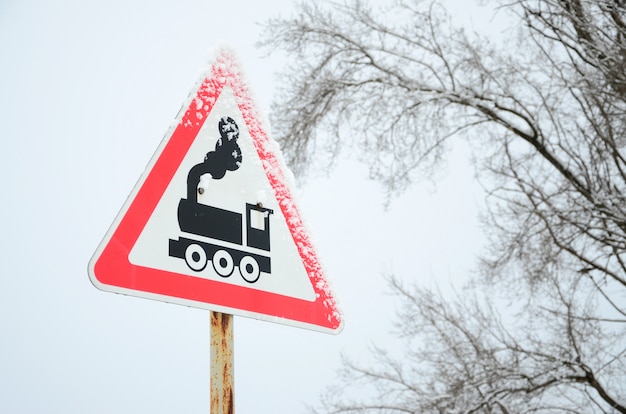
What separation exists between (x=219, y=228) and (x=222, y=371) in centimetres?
33

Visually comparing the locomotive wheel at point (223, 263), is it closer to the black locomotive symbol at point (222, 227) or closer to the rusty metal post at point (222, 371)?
the black locomotive symbol at point (222, 227)

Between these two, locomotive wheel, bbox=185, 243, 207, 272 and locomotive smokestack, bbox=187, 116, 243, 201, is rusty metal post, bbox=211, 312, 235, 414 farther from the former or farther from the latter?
locomotive smokestack, bbox=187, 116, 243, 201

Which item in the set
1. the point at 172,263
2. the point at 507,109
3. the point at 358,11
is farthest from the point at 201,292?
the point at 358,11

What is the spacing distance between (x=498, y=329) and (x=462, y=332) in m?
0.59

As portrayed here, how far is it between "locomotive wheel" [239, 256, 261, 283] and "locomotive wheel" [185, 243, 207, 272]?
10 centimetres

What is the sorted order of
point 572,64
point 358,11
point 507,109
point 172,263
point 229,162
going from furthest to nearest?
point 358,11, point 507,109, point 572,64, point 229,162, point 172,263

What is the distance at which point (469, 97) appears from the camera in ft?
22.8

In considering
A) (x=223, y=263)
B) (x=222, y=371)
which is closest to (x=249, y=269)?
(x=223, y=263)

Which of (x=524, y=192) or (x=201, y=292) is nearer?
(x=201, y=292)

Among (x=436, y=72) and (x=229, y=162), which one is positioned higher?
(x=436, y=72)

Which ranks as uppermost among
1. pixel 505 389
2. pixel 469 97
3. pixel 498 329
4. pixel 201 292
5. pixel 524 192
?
pixel 469 97

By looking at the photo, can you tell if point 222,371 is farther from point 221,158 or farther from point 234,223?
point 221,158

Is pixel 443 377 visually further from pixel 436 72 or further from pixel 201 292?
pixel 201 292

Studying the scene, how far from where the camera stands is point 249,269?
5.72ft
